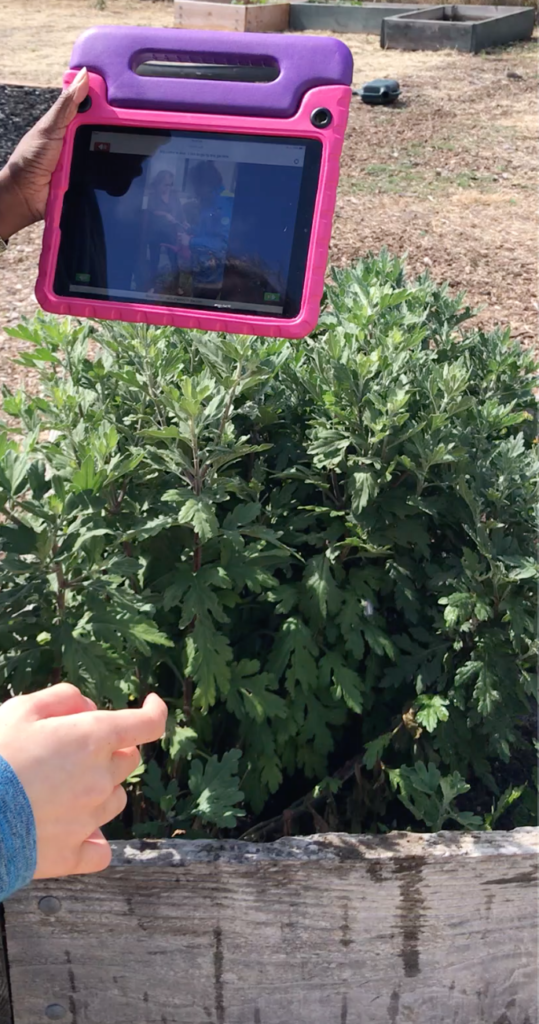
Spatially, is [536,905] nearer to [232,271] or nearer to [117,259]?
[232,271]

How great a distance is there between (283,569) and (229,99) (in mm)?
1287

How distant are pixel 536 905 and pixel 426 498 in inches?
42.5

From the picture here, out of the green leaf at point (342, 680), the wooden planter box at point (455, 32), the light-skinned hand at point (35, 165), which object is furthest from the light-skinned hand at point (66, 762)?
the wooden planter box at point (455, 32)

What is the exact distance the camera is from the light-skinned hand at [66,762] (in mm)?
1340

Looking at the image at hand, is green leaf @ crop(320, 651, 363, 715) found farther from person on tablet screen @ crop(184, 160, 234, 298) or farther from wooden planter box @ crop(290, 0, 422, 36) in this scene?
wooden planter box @ crop(290, 0, 422, 36)

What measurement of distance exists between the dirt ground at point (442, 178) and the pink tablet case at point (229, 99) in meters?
1.64

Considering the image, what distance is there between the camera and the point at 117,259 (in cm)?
206

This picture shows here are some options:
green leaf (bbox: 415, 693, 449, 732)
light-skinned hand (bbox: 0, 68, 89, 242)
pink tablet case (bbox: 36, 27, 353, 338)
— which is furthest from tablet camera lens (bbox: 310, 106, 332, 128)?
green leaf (bbox: 415, 693, 449, 732)

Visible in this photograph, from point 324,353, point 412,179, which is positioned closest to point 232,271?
point 324,353

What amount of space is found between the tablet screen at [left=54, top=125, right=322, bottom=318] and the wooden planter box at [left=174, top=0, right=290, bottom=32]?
756 inches

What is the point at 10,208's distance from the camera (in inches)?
89.0

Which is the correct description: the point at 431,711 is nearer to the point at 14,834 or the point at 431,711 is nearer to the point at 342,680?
the point at 342,680

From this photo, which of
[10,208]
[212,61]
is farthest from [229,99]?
[10,208]

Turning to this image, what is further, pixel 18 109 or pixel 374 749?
pixel 18 109
